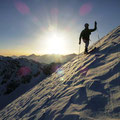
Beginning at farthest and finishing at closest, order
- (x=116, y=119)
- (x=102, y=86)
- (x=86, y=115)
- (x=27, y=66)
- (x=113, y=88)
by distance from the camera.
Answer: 1. (x=27, y=66)
2. (x=102, y=86)
3. (x=113, y=88)
4. (x=86, y=115)
5. (x=116, y=119)

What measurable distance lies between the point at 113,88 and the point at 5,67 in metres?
25.5

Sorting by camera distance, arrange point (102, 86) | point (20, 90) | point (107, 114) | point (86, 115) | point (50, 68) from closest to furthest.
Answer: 1. point (107, 114)
2. point (86, 115)
3. point (102, 86)
4. point (20, 90)
5. point (50, 68)

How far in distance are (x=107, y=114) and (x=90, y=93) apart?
0.94 m

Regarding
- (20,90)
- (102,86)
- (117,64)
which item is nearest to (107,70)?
(117,64)

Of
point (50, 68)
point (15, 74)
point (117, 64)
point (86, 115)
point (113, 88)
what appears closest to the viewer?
point (86, 115)

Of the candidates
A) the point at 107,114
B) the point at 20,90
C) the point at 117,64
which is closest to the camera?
the point at 107,114

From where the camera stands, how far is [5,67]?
77.0 ft

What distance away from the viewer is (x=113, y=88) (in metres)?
2.89

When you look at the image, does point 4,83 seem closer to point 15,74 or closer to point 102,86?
point 15,74

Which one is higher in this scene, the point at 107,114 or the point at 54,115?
the point at 107,114

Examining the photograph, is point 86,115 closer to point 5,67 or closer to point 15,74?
point 15,74

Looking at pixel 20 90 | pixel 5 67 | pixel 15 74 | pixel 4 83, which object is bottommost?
pixel 20 90

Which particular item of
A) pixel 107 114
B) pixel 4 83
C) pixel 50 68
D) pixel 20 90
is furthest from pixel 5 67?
pixel 107 114

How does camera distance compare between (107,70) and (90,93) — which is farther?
(107,70)
